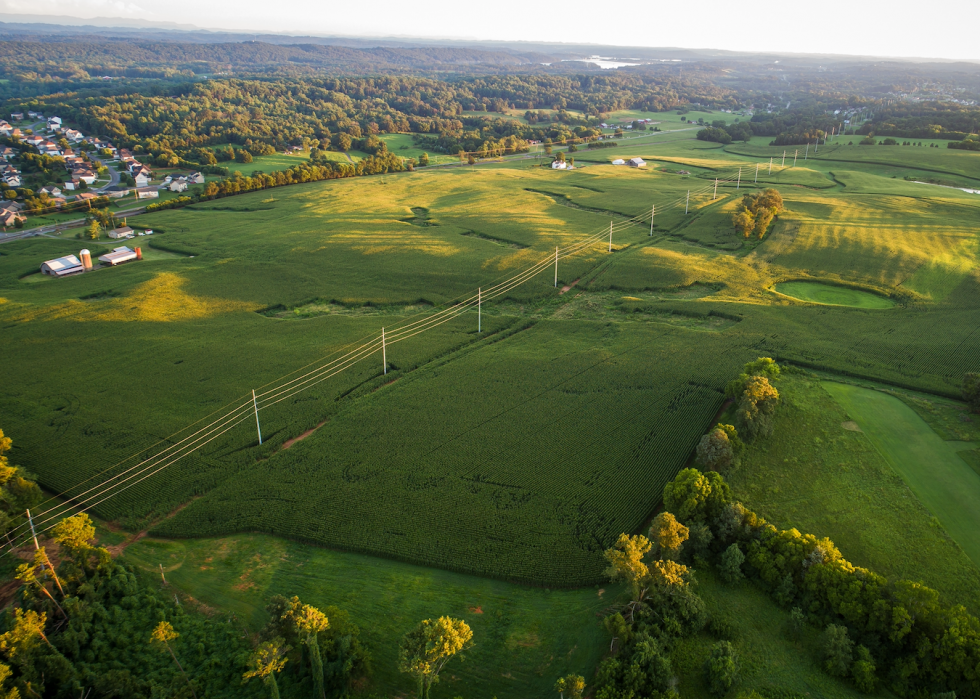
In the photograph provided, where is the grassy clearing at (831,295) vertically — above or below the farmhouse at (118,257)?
below

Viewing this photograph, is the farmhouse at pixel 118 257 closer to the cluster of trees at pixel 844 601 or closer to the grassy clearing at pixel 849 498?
the cluster of trees at pixel 844 601

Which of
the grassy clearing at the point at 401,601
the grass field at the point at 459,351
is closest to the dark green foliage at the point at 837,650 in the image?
the grassy clearing at the point at 401,601

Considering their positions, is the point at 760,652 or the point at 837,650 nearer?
the point at 837,650

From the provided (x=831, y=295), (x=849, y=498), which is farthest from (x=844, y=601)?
(x=831, y=295)

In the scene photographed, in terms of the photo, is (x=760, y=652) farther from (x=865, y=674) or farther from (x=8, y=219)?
(x=8, y=219)

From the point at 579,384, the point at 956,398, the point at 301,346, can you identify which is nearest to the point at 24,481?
the point at 301,346

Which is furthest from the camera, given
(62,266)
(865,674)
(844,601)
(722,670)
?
(62,266)

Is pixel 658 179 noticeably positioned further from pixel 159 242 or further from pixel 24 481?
pixel 24 481
